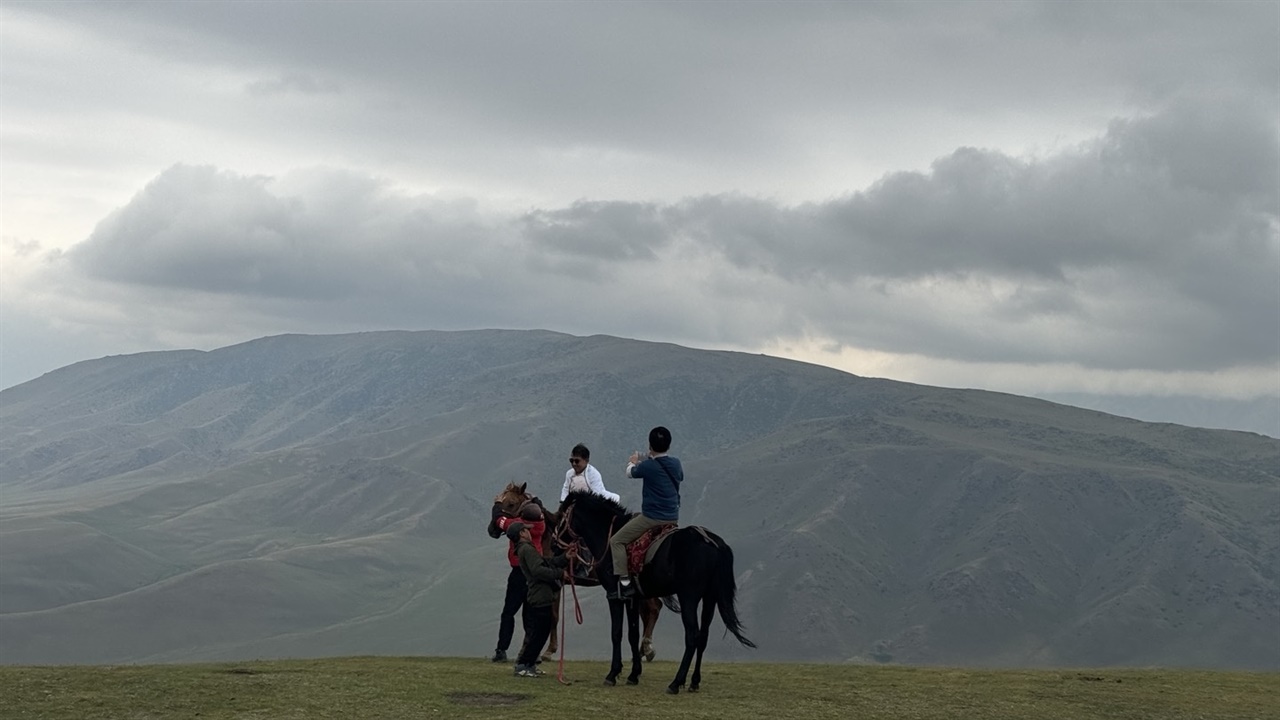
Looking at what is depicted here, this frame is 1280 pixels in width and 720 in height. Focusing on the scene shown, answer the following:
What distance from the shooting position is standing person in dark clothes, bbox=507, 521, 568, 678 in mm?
25734

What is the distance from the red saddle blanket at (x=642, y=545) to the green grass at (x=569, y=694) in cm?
262

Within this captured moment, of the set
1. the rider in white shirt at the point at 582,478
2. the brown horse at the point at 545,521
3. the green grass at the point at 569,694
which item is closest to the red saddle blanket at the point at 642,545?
the brown horse at the point at 545,521

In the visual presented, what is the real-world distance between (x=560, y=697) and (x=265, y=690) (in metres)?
6.26

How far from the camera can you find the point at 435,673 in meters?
27.9

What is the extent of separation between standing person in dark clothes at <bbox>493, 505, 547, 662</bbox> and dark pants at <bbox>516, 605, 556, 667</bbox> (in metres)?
0.16

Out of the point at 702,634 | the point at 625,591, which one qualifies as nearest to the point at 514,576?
the point at 625,591

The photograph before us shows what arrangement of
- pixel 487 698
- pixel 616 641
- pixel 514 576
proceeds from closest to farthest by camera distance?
1. pixel 487 698
2. pixel 616 641
3. pixel 514 576

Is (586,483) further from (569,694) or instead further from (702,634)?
(569,694)

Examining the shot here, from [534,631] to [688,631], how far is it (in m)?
4.15

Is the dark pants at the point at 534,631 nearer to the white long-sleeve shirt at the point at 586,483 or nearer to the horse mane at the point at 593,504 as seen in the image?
the horse mane at the point at 593,504

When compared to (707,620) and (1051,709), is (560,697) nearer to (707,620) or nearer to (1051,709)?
(707,620)

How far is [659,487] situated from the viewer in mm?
24750

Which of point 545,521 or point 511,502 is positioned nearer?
point 545,521

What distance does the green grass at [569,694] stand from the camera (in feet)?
73.6
